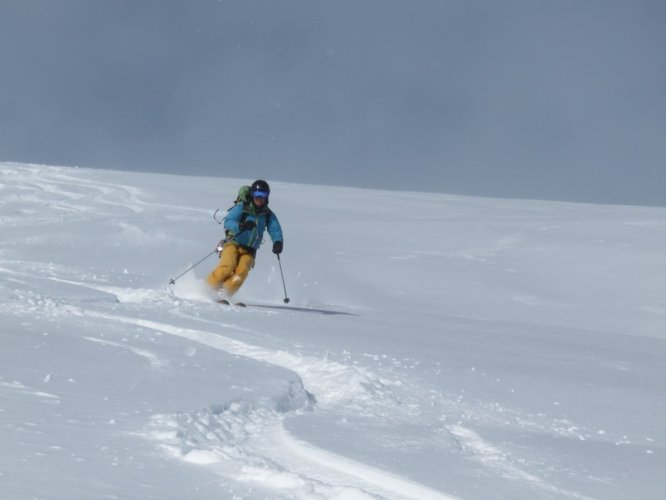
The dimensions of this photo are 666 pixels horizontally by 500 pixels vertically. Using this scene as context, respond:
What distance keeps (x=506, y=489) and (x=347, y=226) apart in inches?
590

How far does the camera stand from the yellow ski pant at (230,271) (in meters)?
10.1

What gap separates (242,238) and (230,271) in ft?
1.44

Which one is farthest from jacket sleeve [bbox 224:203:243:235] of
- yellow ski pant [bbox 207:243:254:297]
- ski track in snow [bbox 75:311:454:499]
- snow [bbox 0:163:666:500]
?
ski track in snow [bbox 75:311:454:499]

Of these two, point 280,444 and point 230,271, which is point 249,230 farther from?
point 280,444

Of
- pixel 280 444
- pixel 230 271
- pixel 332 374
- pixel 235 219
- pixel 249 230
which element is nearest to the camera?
pixel 280 444

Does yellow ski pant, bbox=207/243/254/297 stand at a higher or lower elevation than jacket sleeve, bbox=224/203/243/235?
lower

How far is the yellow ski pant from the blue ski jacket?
136mm

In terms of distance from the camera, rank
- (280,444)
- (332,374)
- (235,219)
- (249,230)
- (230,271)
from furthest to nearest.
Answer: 1. (249,230)
2. (235,219)
3. (230,271)
4. (332,374)
5. (280,444)

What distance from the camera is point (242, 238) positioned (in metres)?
10.4

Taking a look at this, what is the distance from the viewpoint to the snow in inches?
136

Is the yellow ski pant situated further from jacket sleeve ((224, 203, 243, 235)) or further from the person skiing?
jacket sleeve ((224, 203, 243, 235))

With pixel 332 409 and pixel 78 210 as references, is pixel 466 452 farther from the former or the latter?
pixel 78 210

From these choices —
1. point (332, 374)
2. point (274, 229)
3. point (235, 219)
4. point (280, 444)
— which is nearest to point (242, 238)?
point (235, 219)

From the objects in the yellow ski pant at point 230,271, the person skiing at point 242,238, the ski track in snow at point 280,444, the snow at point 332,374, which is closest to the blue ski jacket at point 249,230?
the person skiing at point 242,238
